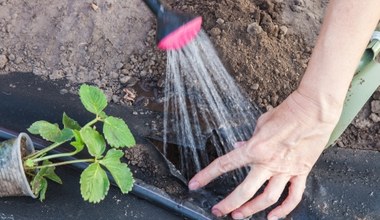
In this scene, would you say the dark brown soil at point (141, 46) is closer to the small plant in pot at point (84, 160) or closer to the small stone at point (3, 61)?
the small stone at point (3, 61)

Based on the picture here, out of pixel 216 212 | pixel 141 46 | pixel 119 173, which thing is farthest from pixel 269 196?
pixel 141 46

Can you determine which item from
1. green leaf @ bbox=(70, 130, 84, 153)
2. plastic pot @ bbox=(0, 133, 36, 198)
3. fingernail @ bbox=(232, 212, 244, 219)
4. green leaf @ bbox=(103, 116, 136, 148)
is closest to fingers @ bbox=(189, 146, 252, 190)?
fingernail @ bbox=(232, 212, 244, 219)

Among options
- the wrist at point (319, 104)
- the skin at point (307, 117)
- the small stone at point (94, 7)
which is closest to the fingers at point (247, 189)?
the skin at point (307, 117)

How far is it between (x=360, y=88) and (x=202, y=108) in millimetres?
467

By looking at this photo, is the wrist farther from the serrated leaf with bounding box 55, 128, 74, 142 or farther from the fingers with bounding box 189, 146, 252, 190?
the serrated leaf with bounding box 55, 128, 74, 142

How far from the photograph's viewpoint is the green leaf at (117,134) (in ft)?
4.59

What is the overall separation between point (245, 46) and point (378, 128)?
0.49 meters

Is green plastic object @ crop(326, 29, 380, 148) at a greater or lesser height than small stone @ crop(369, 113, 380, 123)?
greater

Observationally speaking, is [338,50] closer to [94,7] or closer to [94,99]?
[94,99]

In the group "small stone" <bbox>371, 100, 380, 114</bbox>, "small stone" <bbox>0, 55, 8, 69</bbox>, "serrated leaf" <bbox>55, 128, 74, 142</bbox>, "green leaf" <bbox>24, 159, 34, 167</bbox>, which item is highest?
"small stone" <bbox>0, 55, 8, 69</bbox>

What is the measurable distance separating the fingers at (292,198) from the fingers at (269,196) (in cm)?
4

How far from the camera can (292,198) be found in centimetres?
148

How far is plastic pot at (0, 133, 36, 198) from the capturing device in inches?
54.7

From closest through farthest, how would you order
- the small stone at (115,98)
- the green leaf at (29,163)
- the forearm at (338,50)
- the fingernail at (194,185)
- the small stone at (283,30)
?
the forearm at (338,50) < the green leaf at (29,163) < the fingernail at (194,185) < the small stone at (115,98) < the small stone at (283,30)
